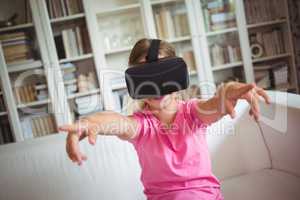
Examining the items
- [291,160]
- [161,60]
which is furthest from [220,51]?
[161,60]

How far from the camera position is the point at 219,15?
8.34ft

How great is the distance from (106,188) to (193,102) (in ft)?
1.87

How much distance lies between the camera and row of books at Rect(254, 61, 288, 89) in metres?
2.66

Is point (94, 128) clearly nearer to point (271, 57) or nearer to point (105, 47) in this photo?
point (105, 47)

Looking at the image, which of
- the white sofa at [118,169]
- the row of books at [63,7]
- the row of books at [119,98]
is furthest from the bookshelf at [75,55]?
the white sofa at [118,169]

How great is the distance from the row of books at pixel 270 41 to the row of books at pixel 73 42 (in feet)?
4.55

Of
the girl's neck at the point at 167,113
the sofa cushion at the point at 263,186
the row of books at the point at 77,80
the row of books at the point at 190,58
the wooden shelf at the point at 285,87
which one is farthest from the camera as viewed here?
the wooden shelf at the point at 285,87

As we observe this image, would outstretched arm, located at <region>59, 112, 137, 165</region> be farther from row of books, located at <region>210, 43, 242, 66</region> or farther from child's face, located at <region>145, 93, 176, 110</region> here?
row of books, located at <region>210, 43, 242, 66</region>

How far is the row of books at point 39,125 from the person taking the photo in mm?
2506

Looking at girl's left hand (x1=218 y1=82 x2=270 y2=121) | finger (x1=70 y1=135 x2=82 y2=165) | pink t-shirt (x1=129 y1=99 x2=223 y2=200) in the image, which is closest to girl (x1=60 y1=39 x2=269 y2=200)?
pink t-shirt (x1=129 y1=99 x2=223 y2=200)

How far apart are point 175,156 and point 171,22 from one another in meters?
1.76

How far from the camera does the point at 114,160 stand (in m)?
1.32

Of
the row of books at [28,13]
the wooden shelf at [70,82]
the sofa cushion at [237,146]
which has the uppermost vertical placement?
the row of books at [28,13]

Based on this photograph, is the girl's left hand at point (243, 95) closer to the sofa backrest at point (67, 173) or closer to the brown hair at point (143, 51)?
the brown hair at point (143, 51)
